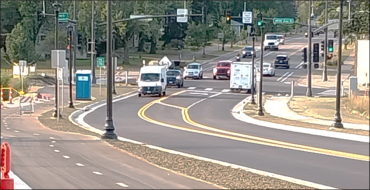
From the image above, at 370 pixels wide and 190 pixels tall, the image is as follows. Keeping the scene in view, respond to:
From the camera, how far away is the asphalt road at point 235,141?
A: 15.0m

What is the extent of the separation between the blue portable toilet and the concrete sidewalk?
1198 centimetres

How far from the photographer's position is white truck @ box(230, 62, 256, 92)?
154 ft

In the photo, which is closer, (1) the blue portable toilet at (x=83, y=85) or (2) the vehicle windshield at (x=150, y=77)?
(1) the blue portable toilet at (x=83, y=85)

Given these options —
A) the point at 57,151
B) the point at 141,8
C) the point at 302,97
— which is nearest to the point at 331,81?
the point at 302,97

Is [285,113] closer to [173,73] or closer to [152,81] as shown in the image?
[152,81]

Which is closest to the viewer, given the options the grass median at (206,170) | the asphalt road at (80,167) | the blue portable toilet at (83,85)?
the asphalt road at (80,167)

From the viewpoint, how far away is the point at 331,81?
61.1 m

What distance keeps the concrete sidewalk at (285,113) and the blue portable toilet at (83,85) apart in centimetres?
1198

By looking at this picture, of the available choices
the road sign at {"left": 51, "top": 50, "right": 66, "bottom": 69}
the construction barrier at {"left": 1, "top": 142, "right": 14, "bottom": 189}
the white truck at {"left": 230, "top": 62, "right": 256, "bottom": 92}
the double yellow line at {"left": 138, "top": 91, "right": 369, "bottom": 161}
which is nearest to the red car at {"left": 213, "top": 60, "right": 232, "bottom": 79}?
the white truck at {"left": 230, "top": 62, "right": 256, "bottom": 92}

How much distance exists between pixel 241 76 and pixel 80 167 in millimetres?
34347

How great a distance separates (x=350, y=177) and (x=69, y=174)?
6464mm

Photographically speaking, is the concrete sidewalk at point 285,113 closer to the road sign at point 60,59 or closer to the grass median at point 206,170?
the road sign at point 60,59

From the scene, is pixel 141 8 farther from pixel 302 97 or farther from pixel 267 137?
pixel 267 137

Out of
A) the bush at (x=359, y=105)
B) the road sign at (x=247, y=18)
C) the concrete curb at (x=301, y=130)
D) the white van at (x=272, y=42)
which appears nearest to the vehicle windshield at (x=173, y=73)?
the concrete curb at (x=301, y=130)
